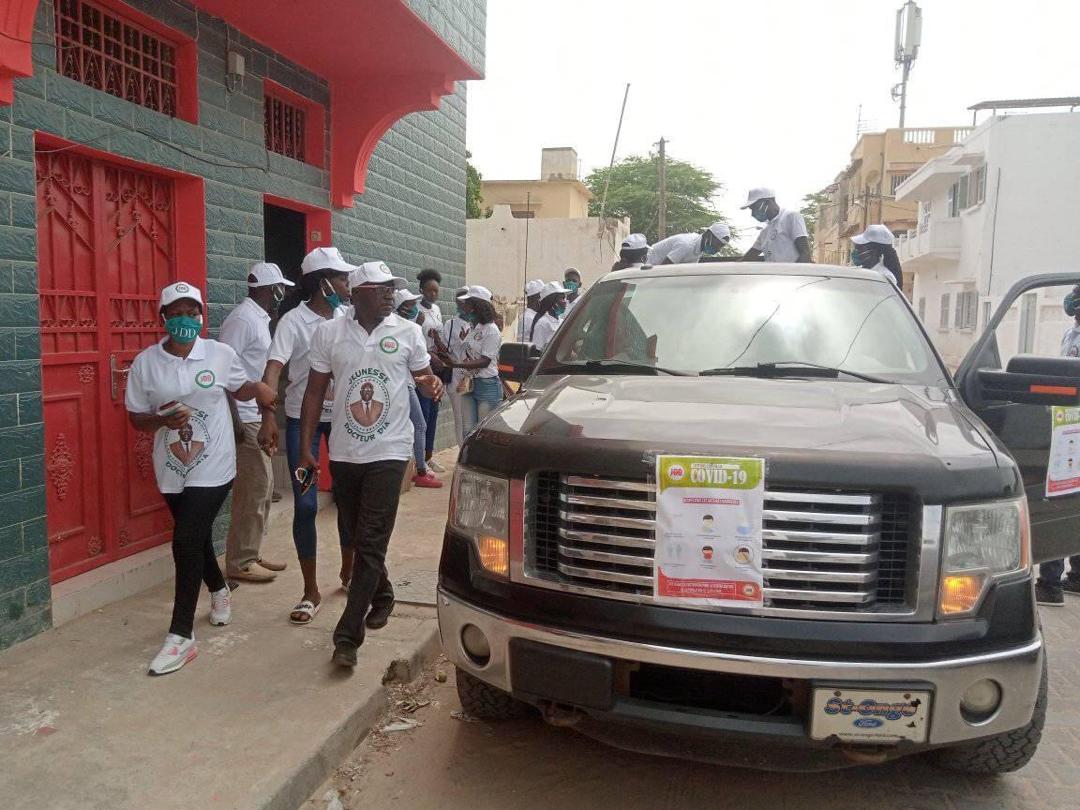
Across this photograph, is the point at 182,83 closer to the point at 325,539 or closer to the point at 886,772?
the point at 325,539

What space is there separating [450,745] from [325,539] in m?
2.85

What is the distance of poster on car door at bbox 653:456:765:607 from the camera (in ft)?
8.38

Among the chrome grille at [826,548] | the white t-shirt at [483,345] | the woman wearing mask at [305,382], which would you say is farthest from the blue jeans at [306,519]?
the white t-shirt at [483,345]

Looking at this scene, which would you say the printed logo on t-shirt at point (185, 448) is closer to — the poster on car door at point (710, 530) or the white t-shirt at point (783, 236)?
the poster on car door at point (710, 530)

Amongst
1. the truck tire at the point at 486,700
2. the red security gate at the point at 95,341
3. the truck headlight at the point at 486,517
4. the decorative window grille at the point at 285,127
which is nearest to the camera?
the truck headlight at the point at 486,517

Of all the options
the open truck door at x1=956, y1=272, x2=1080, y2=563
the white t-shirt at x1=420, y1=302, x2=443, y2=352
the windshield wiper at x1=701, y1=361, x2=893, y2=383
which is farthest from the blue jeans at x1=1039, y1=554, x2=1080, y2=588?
the white t-shirt at x1=420, y1=302, x2=443, y2=352

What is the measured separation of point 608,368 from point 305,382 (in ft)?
6.92

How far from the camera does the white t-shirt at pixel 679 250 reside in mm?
7195

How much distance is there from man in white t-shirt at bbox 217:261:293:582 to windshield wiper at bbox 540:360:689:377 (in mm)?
1943

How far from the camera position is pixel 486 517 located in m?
2.94

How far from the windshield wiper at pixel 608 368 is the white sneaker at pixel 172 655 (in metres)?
2.01

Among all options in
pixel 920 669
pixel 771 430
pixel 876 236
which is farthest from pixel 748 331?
pixel 876 236

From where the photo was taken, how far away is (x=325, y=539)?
6.07m

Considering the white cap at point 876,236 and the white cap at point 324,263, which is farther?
the white cap at point 876,236
